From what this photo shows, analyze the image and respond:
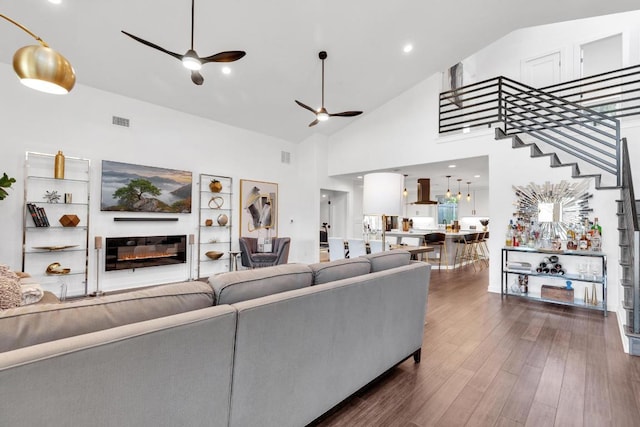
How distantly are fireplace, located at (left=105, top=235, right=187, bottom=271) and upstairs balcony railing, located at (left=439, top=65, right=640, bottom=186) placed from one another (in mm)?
5918

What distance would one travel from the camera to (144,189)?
18.2 feet

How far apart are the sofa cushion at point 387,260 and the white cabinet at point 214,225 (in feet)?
15.4

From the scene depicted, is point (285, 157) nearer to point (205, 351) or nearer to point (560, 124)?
point (560, 124)

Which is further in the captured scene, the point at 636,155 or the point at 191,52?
the point at 636,155

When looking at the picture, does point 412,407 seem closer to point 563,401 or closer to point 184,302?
point 563,401

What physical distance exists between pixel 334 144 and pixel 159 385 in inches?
311

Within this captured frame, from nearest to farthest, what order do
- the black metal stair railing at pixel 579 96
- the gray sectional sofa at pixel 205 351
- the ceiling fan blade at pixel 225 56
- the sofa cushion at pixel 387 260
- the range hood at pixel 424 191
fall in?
the gray sectional sofa at pixel 205 351, the sofa cushion at pixel 387 260, the ceiling fan blade at pixel 225 56, the black metal stair railing at pixel 579 96, the range hood at pixel 424 191

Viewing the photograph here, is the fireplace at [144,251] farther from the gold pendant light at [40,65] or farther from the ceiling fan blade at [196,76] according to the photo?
the gold pendant light at [40,65]

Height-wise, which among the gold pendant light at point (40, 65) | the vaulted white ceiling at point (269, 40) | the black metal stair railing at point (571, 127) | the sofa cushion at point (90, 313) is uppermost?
the vaulted white ceiling at point (269, 40)

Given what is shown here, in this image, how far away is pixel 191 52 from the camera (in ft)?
10.3

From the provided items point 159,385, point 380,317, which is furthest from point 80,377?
point 380,317

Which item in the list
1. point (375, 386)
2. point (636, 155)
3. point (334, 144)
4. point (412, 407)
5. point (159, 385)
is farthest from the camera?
point (334, 144)

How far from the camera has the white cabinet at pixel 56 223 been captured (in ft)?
14.8

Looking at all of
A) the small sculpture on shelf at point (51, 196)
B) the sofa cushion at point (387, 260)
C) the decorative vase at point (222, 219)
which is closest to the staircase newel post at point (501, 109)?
the sofa cushion at point (387, 260)
